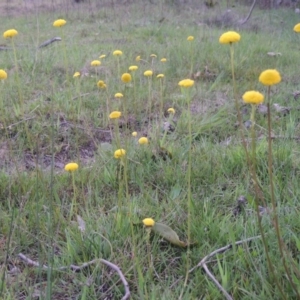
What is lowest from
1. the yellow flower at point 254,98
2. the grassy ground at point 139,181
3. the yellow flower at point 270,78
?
the grassy ground at point 139,181

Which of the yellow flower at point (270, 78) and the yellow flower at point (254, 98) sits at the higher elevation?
Answer: the yellow flower at point (270, 78)

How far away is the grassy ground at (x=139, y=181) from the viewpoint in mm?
1287

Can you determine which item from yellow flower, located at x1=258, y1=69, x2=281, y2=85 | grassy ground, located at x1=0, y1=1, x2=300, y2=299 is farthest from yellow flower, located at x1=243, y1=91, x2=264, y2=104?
grassy ground, located at x1=0, y1=1, x2=300, y2=299

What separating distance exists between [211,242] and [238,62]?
267cm

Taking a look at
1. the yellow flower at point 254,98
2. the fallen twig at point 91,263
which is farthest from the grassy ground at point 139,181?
the yellow flower at point 254,98

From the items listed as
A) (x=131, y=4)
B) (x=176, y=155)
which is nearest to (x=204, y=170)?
(x=176, y=155)

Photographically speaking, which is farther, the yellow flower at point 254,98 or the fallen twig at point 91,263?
the fallen twig at point 91,263

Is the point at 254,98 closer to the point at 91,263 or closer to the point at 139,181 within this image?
the point at 91,263

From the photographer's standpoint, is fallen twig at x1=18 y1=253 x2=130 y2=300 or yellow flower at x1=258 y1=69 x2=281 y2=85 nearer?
yellow flower at x1=258 y1=69 x2=281 y2=85

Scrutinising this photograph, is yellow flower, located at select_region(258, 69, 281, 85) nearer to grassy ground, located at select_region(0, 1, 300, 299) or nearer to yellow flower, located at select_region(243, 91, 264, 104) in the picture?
yellow flower, located at select_region(243, 91, 264, 104)

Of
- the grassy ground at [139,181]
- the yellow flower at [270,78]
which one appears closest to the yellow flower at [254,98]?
the yellow flower at [270,78]

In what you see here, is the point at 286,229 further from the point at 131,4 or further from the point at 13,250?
the point at 131,4

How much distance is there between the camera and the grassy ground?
1287mm

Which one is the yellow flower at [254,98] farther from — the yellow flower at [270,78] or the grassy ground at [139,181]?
the grassy ground at [139,181]
